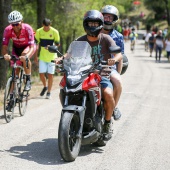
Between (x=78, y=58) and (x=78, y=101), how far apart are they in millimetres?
567

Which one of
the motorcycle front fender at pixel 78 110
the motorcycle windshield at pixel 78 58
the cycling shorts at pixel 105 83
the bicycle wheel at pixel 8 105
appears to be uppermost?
the motorcycle windshield at pixel 78 58

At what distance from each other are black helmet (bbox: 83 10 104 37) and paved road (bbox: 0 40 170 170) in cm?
167

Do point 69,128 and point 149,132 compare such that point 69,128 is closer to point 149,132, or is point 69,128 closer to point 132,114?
point 149,132

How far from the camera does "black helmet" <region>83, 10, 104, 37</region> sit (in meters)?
7.19

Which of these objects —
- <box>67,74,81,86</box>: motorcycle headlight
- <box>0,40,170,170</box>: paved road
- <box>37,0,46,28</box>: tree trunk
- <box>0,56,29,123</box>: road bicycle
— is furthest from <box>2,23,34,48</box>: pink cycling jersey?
<box>37,0,46,28</box>: tree trunk

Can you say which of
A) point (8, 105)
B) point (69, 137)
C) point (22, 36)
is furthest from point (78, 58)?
point (22, 36)

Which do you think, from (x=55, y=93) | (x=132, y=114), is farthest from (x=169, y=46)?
(x=132, y=114)

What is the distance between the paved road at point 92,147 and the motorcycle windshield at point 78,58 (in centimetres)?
117

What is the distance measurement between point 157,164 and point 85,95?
1280 mm

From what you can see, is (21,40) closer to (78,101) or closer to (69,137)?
(78,101)

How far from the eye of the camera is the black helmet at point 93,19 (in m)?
7.19

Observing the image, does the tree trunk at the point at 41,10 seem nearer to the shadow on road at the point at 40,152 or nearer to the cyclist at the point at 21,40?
the cyclist at the point at 21,40

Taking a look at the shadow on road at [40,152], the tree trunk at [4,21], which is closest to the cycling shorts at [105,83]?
the shadow on road at [40,152]

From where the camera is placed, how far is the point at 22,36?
10391 millimetres
